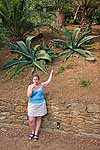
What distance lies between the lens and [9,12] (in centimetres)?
1098

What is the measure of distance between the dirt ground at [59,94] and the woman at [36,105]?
24 cm

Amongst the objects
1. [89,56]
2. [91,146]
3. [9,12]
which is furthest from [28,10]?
[91,146]

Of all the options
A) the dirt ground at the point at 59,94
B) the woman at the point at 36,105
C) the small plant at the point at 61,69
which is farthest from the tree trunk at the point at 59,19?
the woman at the point at 36,105

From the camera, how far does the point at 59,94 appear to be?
9.05 m

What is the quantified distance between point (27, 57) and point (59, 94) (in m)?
1.81

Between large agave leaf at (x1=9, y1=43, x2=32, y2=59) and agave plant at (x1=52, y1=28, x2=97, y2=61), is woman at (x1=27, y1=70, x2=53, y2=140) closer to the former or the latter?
large agave leaf at (x1=9, y1=43, x2=32, y2=59)

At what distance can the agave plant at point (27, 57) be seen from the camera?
33.4 ft

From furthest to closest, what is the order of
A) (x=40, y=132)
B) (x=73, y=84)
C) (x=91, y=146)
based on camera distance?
(x=73, y=84) → (x=40, y=132) → (x=91, y=146)

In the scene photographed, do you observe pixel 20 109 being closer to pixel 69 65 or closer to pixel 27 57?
pixel 27 57

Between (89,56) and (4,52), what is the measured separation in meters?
2.70

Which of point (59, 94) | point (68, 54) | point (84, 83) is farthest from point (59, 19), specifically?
point (59, 94)

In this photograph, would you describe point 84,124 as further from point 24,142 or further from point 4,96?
point 4,96

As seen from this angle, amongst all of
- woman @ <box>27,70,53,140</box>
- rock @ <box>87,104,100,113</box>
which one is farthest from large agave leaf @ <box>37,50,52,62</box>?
rock @ <box>87,104,100,113</box>

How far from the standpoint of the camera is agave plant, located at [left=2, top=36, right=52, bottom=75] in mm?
10172
